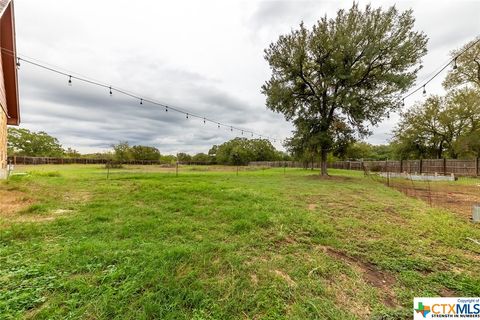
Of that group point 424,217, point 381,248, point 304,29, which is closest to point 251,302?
point 381,248

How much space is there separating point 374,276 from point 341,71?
1516 cm

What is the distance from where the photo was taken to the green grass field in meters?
1.86

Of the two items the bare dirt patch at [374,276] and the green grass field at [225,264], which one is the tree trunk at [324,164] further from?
the bare dirt patch at [374,276]

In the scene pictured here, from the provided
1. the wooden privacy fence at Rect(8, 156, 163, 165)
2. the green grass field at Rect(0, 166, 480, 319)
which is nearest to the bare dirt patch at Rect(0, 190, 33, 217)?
the green grass field at Rect(0, 166, 480, 319)

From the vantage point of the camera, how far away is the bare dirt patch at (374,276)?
209 cm

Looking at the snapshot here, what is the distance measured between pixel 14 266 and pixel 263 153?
199 ft

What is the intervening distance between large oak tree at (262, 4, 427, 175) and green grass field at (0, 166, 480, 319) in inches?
479

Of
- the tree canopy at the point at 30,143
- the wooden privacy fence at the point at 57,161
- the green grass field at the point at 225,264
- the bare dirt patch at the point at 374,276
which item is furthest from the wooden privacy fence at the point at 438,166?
the tree canopy at the point at 30,143

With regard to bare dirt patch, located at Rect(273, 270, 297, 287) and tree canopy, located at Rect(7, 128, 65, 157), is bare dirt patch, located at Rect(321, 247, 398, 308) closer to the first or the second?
bare dirt patch, located at Rect(273, 270, 297, 287)

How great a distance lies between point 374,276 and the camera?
2467 millimetres

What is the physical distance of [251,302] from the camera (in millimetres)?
1940

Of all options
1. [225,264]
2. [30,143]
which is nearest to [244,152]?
[30,143]

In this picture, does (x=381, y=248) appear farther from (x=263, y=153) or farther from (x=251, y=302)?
(x=263, y=153)

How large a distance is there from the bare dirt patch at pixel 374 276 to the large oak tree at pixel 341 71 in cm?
1334
